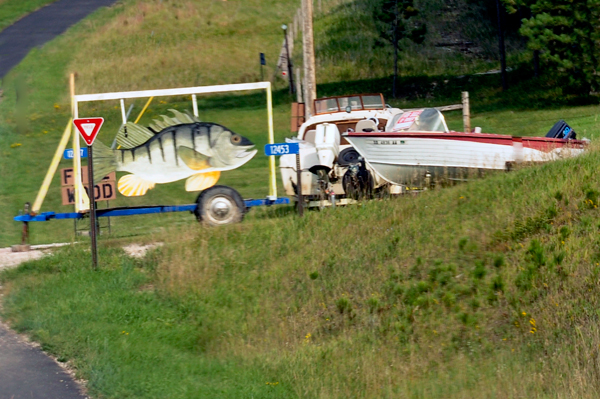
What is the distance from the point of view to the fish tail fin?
48.4 feet

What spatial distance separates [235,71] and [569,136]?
25.4 metres

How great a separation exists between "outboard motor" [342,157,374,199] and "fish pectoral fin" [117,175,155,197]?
3733mm

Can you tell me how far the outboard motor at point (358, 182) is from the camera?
49.2 feet

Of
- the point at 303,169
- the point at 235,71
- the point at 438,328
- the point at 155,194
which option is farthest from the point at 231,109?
the point at 438,328

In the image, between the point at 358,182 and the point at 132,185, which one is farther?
the point at 358,182

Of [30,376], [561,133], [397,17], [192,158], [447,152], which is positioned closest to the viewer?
[30,376]

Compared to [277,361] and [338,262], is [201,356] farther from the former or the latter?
[338,262]

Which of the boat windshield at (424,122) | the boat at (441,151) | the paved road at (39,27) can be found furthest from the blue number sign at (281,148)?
the paved road at (39,27)

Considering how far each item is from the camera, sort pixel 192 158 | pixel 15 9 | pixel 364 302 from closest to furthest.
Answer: pixel 364 302 < pixel 192 158 < pixel 15 9

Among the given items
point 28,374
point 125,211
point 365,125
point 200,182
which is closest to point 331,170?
point 365,125

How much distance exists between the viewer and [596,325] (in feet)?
29.1

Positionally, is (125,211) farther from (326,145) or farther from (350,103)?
(350,103)

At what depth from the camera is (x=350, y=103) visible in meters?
17.5

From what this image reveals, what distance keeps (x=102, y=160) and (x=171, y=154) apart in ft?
4.19
